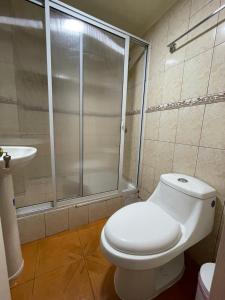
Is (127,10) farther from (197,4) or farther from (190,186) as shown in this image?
(190,186)

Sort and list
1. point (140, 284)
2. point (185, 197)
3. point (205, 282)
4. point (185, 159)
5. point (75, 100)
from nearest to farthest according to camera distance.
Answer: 1. point (205, 282)
2. point (140, 284)
3. point (185, 197)
4. point (185, 159)
5. point (75, 100)

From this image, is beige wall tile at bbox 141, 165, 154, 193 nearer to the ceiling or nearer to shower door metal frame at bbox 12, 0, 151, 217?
shower door metal frame at bbox 12, 0, 151, 217

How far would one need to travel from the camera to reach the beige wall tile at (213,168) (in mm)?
928

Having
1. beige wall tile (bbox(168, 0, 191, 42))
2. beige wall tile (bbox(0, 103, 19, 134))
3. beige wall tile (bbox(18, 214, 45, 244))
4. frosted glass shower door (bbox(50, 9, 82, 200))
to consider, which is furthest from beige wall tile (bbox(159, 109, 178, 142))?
beige wall tile (bbox(0, 103, 19, 134))

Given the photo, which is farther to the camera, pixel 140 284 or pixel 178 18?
pixel 178 18

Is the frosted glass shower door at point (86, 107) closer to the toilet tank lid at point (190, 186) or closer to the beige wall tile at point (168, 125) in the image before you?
the beige wall tile at point (168, 125)

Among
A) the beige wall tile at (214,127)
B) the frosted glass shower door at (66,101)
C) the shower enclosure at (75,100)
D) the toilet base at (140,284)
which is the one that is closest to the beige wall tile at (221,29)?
the beige wall tile at (214,127)

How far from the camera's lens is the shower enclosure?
1.31 m

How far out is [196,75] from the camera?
107cm

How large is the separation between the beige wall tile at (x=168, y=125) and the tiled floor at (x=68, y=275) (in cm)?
104

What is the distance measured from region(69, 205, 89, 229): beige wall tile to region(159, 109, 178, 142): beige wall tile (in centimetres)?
105

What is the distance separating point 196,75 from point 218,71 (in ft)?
0.51

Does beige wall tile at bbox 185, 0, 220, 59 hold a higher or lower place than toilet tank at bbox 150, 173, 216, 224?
higher

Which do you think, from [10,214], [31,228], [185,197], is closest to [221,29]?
[185,197]
